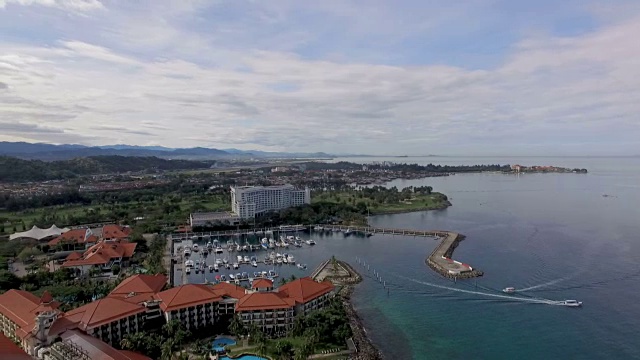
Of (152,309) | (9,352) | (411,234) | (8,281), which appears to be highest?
(9,352)

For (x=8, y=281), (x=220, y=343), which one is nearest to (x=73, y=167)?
(x=8, y=281)

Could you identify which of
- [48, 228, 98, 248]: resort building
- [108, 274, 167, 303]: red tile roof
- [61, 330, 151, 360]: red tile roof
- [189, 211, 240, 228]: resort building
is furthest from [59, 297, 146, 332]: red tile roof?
[189, 211, 240, 228]: resort building

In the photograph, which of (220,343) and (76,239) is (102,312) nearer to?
(220,343)

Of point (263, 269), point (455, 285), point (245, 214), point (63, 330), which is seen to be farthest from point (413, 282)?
point (245, 214)

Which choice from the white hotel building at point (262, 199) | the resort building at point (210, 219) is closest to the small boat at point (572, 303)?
the resort building at point (210, 219)

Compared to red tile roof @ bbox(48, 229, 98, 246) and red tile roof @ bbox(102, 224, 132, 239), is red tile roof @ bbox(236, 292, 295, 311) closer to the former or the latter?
red tile roof @ bbox(102, 224, 132, 239)

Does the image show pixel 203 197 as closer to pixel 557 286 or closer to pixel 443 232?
pixel 443 232
